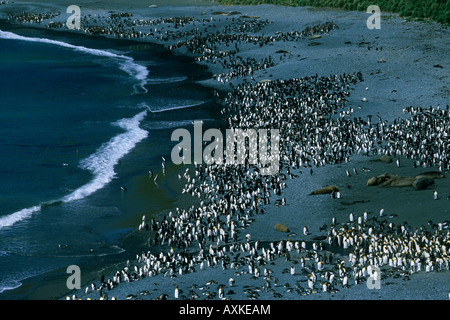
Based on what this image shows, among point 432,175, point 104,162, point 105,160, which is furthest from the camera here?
point 105,160

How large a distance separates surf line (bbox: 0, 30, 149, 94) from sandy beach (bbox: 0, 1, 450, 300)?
611cm

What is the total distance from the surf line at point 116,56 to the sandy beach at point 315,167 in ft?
20.0

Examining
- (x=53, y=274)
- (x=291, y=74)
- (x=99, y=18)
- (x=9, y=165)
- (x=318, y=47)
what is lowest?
(x=53, y=274)

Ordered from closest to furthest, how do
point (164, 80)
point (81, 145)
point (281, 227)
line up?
point (281, 227) → point (81, 145) → point (164, 80)

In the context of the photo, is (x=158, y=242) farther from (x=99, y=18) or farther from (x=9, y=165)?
(x=99, y=18)

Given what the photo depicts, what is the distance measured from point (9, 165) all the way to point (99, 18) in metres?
57.4

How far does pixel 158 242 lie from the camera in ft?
96.4

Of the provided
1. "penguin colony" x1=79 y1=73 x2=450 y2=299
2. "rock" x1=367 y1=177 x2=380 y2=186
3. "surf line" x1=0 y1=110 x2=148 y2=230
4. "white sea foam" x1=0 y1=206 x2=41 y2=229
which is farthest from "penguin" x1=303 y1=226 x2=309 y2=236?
"white sea foam" x1=0 y1=206 x2=41 y2=229

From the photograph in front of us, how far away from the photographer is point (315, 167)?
3684 centimetres

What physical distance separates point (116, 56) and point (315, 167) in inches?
1850

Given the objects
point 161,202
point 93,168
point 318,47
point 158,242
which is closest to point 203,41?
point 318,47

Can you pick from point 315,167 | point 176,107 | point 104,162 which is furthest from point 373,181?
point 176,107

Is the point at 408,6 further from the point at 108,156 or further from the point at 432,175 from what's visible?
the point at 432,175

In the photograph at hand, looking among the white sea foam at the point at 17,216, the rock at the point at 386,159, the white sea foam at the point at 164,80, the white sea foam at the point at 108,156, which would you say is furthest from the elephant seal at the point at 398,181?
the white sea foam at the point at 164,80
